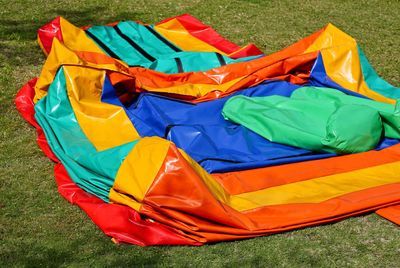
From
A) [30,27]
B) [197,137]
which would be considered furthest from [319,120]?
[30,27]

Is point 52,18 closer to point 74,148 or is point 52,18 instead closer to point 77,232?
point 74,148

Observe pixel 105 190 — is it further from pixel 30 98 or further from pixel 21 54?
pixel 21 54

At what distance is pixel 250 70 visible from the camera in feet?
22.2

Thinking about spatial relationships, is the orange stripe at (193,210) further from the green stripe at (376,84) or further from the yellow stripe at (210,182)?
the green stripe at (376,84)

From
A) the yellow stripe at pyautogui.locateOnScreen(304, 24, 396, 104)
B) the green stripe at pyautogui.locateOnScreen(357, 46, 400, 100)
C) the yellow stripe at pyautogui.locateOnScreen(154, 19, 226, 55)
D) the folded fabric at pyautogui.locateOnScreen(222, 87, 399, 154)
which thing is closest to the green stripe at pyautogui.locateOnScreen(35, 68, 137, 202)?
the folded fabric at pyautogui.locateOnScreen(222, 87, 399, 154)

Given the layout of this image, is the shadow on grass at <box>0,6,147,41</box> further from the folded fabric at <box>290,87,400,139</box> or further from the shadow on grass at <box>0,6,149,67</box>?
the folded fabric at <box>290,87,400,139</box>

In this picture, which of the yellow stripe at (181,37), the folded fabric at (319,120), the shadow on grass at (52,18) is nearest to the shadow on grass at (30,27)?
the shadow on grass at (52,18)

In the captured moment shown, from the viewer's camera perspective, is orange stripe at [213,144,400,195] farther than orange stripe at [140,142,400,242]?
Yes

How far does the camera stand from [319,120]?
577 cm

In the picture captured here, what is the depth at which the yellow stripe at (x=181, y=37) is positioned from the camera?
770 cm

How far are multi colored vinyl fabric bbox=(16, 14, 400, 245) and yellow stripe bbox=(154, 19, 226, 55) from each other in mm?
34

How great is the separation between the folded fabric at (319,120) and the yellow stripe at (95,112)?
93 centimetres

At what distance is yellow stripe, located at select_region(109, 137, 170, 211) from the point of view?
4598 mm

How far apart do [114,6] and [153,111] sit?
397cm
